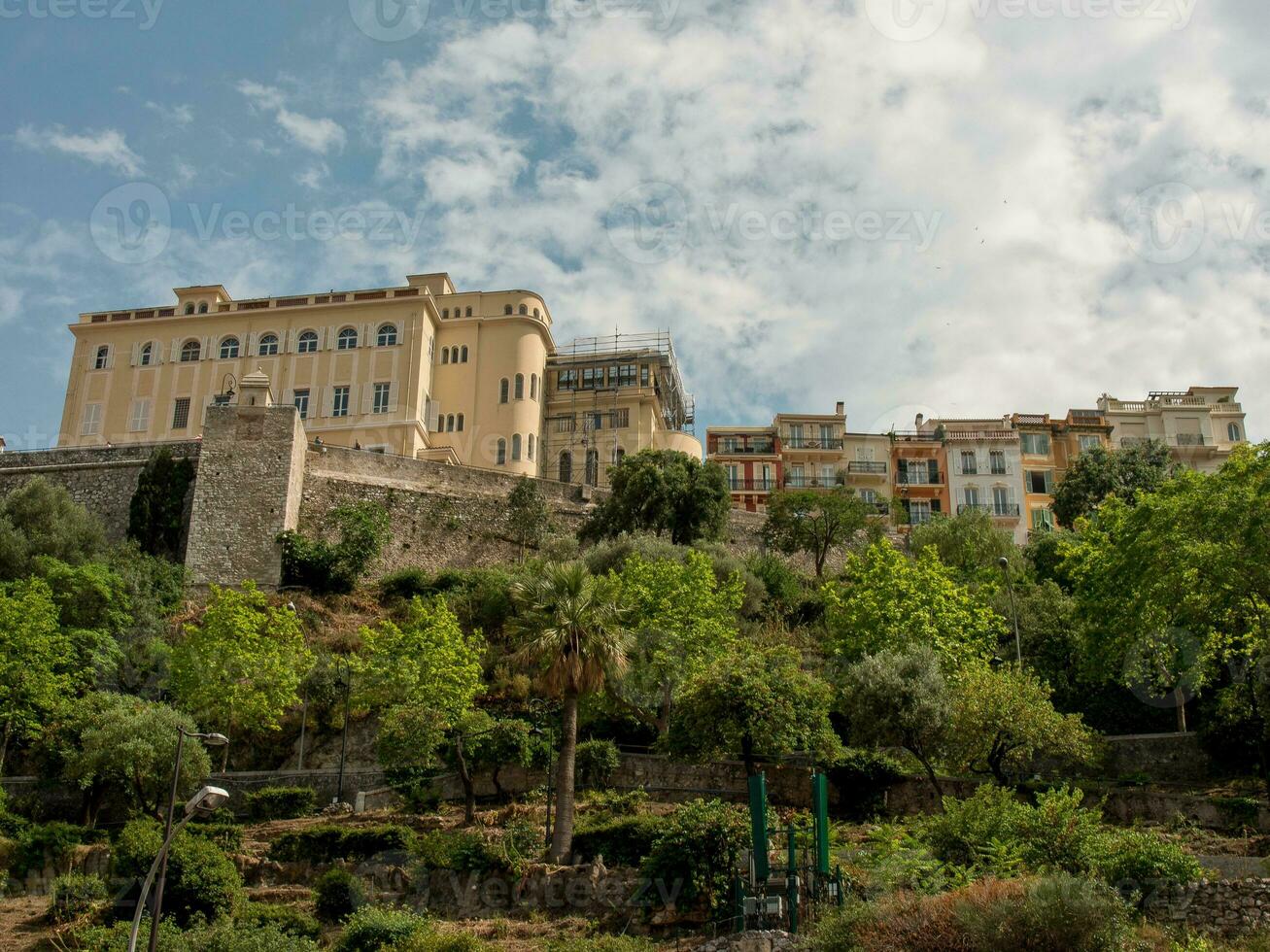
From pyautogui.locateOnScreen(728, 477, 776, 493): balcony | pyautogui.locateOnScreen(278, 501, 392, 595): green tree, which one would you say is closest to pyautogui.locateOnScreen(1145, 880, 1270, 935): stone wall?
pyautogui.locateOnScreen(278, 501, 392, 595): green tree

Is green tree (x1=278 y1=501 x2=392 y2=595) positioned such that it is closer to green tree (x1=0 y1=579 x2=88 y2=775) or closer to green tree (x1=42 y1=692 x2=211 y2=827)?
Result: green tree (x1=0 y1=579 x2=88 y2=775)

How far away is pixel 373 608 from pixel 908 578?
18.8 meters

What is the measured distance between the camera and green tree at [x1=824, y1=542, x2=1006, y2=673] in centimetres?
3411

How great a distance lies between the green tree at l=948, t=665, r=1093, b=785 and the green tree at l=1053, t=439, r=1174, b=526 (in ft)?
96.4

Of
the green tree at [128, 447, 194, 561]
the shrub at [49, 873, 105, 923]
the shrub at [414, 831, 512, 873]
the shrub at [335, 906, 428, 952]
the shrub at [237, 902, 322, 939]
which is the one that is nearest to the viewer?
the shrub at [335, 906, 428, 952]

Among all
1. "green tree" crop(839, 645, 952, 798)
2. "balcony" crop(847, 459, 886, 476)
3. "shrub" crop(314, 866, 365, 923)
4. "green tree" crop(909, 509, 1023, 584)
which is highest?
"balcony" crop(847, 459, 886, 476)

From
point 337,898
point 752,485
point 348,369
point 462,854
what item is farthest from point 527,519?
point 337,898

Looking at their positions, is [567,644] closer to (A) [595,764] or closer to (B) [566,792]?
(B) [566,792]

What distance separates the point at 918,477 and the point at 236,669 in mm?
44287

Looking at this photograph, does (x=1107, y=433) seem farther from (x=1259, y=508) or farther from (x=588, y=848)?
(x=588, y=848)

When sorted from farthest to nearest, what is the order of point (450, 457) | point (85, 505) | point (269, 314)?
1. point (269, 314)
2. point (450, 457)
3. point (85, 505)

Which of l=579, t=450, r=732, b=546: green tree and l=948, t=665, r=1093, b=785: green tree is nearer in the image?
l=948, t=665, r=1093, b=785: green tree

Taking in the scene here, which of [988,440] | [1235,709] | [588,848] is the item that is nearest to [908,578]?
[1235,709]

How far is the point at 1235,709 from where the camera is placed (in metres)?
28.4
